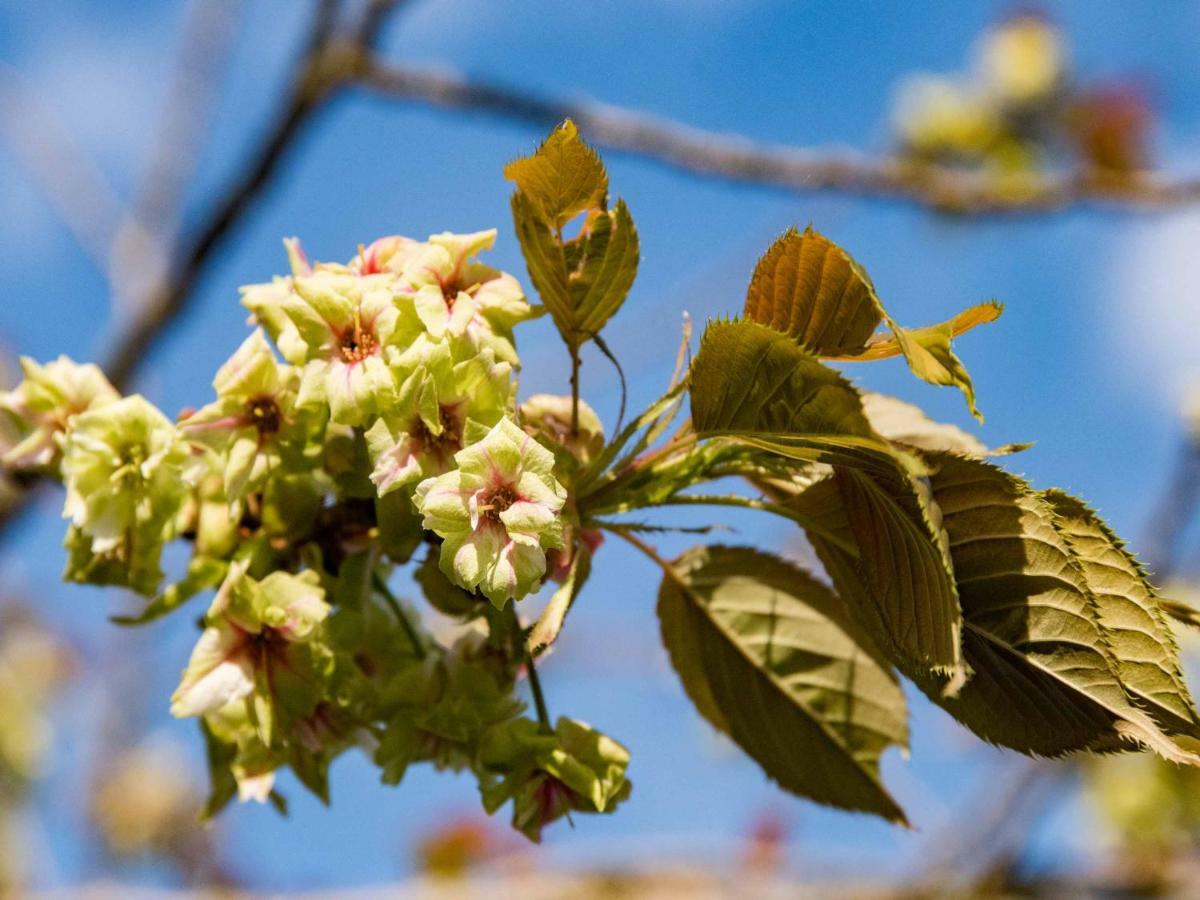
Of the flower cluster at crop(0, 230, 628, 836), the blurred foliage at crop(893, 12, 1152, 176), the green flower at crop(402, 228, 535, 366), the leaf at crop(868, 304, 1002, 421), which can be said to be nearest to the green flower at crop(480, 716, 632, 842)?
the flower cluster at crop(0, 230, 628, 836)

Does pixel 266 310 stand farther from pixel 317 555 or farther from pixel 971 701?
pixel 971 701

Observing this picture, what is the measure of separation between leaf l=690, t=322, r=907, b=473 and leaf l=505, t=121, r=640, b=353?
133mm

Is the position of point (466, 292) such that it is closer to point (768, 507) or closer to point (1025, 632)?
point (768, 507)

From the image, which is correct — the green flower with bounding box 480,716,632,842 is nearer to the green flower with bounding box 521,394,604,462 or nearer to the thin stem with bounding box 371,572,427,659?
the thin stem with bounding box 371,572,427,659

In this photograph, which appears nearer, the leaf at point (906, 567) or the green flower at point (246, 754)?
the leaf at point (906, 567)

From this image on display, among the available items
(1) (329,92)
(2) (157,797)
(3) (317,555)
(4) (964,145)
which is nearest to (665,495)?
(3) (317,555)

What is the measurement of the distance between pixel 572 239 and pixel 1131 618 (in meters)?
0.52

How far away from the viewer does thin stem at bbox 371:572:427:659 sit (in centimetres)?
104

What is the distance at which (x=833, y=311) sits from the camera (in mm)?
851

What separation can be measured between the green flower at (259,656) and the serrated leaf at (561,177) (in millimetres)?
375

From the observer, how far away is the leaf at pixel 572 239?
0.91 metres

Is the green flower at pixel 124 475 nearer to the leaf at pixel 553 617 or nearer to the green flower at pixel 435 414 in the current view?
the green flower at pixel 435 414

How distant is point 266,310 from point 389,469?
228mm

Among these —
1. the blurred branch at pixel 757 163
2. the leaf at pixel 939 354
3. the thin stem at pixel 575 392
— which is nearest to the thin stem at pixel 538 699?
the thin stem at pixel 575 392
